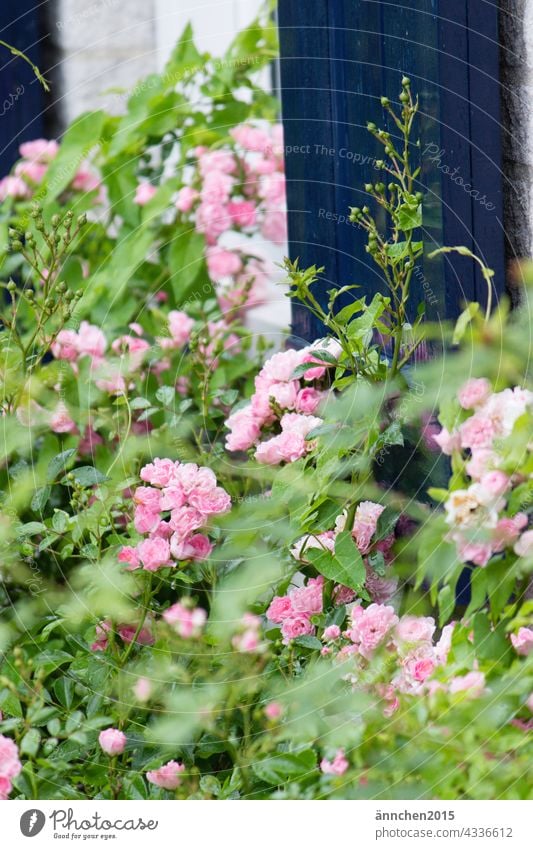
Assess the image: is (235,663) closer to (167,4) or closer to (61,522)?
(61,522)

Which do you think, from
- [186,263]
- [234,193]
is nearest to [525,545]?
[186,263]

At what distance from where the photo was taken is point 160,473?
1118 millimetres

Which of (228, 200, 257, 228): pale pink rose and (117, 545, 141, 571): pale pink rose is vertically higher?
(228, 200, 257, 228): pale pink rose

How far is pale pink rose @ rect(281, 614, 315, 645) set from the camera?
1071mm

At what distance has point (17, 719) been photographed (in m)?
1.01

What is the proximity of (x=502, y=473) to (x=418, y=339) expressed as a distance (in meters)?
0.30

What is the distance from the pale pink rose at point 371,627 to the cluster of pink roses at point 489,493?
0.14 metres

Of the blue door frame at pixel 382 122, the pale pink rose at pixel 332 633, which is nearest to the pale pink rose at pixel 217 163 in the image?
the blue door frame at pixel 382 122

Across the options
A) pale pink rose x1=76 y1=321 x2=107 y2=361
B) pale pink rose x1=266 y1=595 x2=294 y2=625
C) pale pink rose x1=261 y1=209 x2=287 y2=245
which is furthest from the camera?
pale pink rose x1=261 y1=209 x2=287 y2=245

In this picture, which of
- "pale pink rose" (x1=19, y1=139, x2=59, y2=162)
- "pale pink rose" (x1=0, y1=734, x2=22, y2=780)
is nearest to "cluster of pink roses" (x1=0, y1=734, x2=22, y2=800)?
"pale pink rose" (x1=0, y1=734, x2=22, y2=780)

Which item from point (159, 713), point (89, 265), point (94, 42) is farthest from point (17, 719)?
point (94, 42)

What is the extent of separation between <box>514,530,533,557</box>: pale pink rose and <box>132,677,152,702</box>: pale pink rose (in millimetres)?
419

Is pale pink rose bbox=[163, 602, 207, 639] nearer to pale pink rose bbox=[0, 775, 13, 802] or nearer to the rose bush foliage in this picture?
the rose bush foliage

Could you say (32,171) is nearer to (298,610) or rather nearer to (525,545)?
(298,610)
